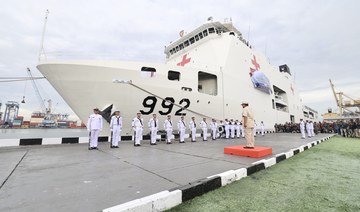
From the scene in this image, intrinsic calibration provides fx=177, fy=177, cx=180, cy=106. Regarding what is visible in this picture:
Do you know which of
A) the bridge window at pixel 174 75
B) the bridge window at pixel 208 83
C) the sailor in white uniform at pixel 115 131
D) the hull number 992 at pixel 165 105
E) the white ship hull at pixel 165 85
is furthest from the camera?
the bridge window at pixel 208 83

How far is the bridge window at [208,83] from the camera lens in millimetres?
10859

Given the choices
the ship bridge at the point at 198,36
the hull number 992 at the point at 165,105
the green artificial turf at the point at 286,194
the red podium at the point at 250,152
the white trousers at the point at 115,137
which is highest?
the ship bridge at the point at 198,36

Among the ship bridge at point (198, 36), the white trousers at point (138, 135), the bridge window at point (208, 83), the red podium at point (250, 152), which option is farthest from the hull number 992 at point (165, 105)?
the ship bridge at point (198, 36)

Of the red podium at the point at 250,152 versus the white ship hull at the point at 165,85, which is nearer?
the red podium at the point at 250,152

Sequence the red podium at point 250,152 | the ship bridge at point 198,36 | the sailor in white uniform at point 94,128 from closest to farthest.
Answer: the red podium at point 250,152 < the sailor in white uniform at point 94,128 < the ship bridge at point 198,36

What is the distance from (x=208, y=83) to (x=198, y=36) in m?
5.29

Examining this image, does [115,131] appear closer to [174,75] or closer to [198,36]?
[174,75]

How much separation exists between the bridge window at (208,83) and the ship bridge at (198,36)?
3.40 metres

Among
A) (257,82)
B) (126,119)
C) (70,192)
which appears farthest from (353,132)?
(70,192)

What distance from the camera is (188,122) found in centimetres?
991

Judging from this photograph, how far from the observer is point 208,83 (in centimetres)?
1107

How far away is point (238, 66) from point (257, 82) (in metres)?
2.57

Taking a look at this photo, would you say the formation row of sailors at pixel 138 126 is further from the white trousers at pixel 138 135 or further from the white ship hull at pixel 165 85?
the white ship hull at pixel 165 85

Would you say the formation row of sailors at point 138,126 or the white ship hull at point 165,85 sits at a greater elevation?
the white ship hull at point 165,85
